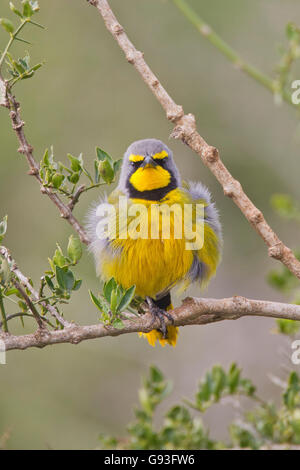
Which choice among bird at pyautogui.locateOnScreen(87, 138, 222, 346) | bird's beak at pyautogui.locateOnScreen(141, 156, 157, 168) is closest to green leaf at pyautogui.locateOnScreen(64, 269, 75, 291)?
bird at pyautogui.locateOnScreen(87, 138, 222, 346)

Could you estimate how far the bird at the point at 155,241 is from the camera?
9.86 ft

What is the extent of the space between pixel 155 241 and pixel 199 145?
2.50ft

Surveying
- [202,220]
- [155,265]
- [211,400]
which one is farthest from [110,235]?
[211,400]

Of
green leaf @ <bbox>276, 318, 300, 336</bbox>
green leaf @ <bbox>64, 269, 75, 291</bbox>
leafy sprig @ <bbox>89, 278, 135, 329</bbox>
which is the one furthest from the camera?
green leaf @ <bbox>276, 318, 300, 336</bbox>

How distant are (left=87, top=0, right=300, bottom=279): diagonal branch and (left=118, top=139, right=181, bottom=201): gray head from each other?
879 mm

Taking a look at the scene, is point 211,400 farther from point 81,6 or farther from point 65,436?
point 81,6

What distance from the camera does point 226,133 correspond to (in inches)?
286

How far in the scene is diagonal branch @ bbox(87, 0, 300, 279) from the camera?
2293mm

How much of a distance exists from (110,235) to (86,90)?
4.63 meters

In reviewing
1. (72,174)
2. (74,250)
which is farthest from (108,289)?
(72,174)

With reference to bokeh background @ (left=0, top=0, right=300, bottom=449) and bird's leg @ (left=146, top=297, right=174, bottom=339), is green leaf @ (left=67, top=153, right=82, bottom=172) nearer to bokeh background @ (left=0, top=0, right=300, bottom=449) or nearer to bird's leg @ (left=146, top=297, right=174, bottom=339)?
bird's leg @ (left=146, top=297, right=174, bottom=339)

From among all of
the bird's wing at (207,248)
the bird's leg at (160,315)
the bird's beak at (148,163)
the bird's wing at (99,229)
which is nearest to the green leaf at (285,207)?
the bird's wing at (207,248)

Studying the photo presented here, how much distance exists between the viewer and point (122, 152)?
7078mm

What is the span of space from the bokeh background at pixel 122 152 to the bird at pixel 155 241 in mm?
3355
